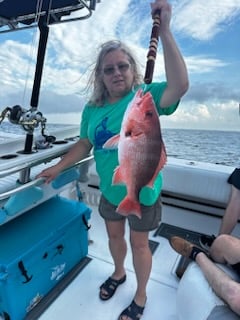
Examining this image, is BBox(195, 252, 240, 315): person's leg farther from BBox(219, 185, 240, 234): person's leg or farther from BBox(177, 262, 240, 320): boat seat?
BBox(219, 185, 240, 234): person's leg

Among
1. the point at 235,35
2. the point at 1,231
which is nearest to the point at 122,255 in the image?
the point at 1,231

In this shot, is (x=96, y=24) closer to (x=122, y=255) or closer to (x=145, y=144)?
(x=145, y=144)

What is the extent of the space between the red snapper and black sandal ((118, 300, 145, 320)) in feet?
2.51

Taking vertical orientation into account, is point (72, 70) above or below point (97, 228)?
above

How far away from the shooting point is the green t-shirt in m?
1.03

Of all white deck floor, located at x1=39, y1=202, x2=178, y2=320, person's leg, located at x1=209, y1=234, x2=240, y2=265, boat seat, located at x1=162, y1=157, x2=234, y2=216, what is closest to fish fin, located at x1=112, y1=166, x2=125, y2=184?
person's leg, located at x1=209, y1=234, x2=240, y2=265

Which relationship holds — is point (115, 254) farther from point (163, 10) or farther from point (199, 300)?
point (163, 10)

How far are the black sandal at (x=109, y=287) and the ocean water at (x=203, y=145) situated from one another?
1088 millimetres

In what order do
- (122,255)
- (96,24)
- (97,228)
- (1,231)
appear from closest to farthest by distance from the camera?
(1,231) → (122,255) → (96,24) → (97,228)

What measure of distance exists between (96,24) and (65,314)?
6.09ft

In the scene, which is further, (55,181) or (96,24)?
(96,24)

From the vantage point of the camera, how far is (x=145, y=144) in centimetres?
70

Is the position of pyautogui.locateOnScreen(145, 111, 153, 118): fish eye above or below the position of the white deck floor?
above

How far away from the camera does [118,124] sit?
3.35 feet
